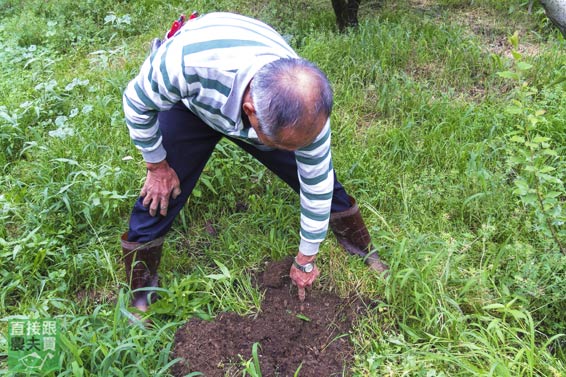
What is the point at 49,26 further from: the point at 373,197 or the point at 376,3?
the point at 373,197

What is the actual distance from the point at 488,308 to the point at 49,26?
4383 mm

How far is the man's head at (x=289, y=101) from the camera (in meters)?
1.42

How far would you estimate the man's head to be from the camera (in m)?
1.42

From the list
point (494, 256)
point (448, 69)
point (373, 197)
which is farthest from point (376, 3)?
point (494, 256)

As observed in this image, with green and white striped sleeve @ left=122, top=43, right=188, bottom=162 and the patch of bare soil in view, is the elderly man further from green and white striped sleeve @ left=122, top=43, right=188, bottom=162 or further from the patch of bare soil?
the patch of bare soil

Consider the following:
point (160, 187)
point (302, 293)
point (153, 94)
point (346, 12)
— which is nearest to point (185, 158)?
point (160, 187)

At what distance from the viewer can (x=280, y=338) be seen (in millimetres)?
2088

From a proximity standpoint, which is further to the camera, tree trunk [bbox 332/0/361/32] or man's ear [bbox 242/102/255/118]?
tree trunk [bbox 332/0/361/32]

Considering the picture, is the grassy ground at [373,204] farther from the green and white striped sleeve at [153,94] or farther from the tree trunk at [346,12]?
the green and white striped sleeve at [153,94]

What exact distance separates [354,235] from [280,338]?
64cm

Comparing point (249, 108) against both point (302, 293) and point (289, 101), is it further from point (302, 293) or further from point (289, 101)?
point (302, 293)

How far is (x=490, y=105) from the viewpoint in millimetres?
3338

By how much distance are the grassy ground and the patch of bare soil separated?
0.25 ft

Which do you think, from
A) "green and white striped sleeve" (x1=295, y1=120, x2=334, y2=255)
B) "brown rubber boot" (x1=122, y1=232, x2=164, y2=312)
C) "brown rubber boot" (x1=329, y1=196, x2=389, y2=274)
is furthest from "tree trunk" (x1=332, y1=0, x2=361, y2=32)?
"brown rubber boot" (x1=122, y1=232, x2=164, y2=312)
